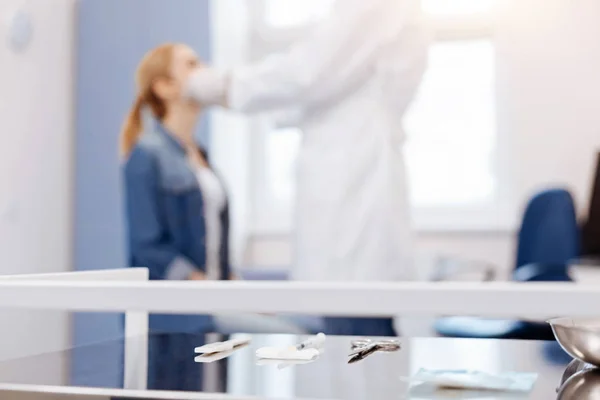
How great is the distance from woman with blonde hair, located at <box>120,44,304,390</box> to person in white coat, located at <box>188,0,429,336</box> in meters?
0.32

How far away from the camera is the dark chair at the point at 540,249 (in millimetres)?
2070

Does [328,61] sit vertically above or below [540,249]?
above

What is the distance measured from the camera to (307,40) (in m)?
1.99

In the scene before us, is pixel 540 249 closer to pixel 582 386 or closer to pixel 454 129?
pixel 454 129

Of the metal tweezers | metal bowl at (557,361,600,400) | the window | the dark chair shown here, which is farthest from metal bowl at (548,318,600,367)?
the window

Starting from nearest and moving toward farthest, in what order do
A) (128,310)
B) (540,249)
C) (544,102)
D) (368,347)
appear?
(128,310) → (368,347) → (540,249) → (544,102)

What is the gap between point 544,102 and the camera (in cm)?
283

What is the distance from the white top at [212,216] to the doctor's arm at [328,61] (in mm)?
384

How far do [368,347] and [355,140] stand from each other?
978 millimetres

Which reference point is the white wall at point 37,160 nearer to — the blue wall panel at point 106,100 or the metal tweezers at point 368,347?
the blue wall panel at point 106,100

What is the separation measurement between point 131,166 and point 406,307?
1.79 m

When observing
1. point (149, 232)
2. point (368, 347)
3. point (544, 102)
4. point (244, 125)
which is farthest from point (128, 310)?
point (244, 125)

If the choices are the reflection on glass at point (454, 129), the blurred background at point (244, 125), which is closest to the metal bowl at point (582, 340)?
the blurred background at point (244, 125)

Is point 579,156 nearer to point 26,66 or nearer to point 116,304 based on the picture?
point 26,66
